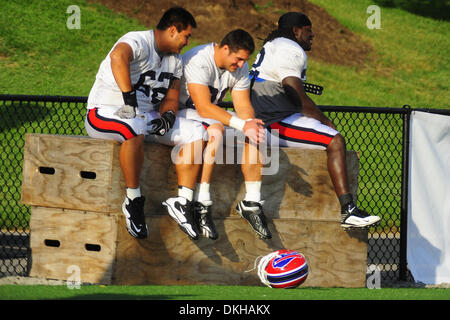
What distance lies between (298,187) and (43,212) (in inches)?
84.0

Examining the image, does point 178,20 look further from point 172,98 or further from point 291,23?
point 291,23

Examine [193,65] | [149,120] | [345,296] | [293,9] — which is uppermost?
[293,9]

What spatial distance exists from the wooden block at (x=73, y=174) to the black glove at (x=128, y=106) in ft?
0.87

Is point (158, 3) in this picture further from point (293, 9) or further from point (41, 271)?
point (41, 271)

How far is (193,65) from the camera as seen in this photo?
18.1 feet

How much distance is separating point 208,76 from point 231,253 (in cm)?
148

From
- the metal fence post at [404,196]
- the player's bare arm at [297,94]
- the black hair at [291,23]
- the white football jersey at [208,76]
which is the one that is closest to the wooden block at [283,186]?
the player's bare arm at [297,94]

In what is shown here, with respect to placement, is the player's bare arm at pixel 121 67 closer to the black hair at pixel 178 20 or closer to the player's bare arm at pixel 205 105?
the black hair at pixel 178 20

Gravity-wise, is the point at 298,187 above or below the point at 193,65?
below

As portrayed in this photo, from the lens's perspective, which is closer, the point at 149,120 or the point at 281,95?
the point at 149,120

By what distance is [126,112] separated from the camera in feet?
16.6

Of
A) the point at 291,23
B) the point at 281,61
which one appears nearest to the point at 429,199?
the point at 281,61

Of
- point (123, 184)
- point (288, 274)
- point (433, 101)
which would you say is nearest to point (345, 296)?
point (288, 274)

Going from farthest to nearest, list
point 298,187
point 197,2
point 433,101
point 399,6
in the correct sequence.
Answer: point 399,6 < point 197,2 < point 433,101 < point 298,187
